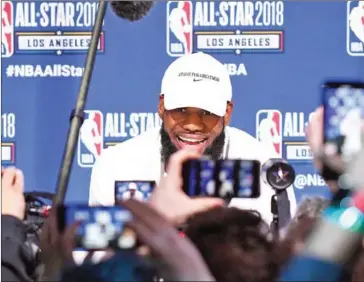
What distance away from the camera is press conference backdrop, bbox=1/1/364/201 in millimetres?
3123

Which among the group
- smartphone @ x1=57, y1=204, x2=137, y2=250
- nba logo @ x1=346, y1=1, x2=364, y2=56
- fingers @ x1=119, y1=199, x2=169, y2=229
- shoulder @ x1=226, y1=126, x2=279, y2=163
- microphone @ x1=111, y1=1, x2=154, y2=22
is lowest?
smartphone @ x1=57, y1=204, x2=137, y2=250

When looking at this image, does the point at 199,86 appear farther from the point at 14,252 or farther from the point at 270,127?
the point at 14,252

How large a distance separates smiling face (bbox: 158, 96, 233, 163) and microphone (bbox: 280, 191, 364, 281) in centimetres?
115

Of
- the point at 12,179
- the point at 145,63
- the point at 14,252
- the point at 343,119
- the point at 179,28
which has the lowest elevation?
the point at 14,252

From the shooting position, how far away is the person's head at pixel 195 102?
2422 millimetres

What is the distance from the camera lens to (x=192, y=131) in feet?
7.79

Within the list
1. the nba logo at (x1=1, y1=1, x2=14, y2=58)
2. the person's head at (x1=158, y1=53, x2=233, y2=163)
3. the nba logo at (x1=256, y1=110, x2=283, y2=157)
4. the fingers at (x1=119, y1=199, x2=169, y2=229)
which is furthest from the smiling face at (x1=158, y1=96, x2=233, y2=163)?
the fingers at (x1=119, y1=199, x2=169, y2=229)

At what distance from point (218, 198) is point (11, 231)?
362mm

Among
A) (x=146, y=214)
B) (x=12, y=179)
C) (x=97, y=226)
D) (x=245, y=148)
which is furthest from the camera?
(x=245, y=148)

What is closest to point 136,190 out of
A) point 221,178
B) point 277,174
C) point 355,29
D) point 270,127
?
point 221,178

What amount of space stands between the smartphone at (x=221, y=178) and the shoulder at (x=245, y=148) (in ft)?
2.95

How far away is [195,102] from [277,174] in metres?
0.67

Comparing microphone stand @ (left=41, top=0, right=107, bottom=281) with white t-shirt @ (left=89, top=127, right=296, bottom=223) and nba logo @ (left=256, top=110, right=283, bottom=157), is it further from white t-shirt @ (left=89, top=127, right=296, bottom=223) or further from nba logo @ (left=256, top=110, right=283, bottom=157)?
nba logo @ (left=256, top=110, right=283, bottom=157)

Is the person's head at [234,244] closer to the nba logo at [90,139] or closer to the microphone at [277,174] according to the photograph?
the microphone at [277,174]
